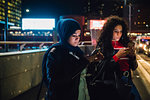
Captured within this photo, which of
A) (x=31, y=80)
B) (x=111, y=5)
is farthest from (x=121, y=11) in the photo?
(x=31, y=80)

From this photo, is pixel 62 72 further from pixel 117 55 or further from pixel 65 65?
pixel 117 55

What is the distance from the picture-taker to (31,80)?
18.5ft

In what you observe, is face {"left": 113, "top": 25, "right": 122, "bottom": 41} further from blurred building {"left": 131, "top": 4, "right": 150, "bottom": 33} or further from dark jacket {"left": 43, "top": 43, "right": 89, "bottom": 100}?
blurred building {"left": 131, "top": 4, "right": 150, "bottom": 33}

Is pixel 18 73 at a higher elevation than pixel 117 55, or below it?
below

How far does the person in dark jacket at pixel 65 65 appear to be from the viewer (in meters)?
1.47

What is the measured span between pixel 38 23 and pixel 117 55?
20974mm

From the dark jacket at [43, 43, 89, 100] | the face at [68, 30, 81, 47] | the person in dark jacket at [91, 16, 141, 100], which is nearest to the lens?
the dark jacket at [43, 43, 89, 100]

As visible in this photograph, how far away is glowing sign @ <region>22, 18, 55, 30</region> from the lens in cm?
2211

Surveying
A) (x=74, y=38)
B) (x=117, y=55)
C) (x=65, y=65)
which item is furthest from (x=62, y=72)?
(x=117, y=55)

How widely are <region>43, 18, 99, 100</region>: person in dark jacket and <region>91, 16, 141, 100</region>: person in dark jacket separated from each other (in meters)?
0.53

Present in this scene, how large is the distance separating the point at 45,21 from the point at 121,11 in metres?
110

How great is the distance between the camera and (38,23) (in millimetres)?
22203

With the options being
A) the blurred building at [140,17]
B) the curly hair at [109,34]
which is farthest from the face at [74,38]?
the blurred building at [140,17]

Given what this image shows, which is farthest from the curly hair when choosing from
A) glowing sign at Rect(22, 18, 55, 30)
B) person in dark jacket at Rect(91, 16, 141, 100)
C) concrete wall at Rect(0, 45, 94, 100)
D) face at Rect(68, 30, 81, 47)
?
glowing sign at Rect(22, 18, 55, 30)
